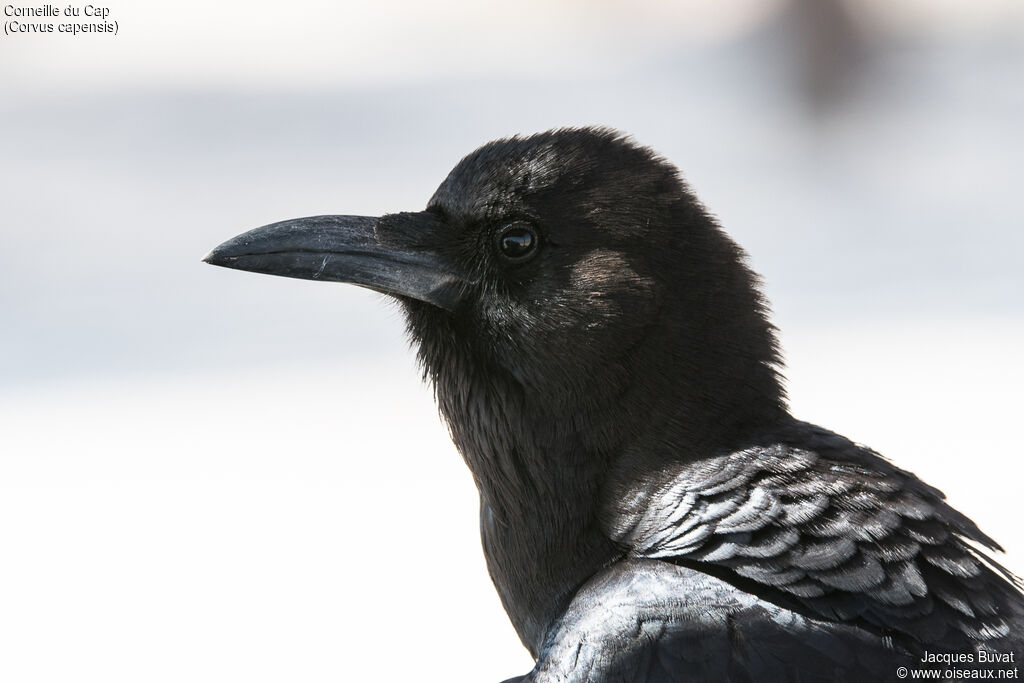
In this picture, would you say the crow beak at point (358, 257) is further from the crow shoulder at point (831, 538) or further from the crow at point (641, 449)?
the crow shoulder at point (831, 538)

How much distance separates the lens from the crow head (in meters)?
3.17

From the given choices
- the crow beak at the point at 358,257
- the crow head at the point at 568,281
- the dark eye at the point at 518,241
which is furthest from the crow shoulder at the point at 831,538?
the crow beak at the point at 358,257

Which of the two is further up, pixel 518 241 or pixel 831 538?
pixel 518 241

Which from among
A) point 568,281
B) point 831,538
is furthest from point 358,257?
point 831,538

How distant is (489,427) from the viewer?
334 centimetres

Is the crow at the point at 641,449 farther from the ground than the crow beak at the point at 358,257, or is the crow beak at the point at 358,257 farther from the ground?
the crow beak at the point at 358,257

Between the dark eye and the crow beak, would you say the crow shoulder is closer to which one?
the dark eye

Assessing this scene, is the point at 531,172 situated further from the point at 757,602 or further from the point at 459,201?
the point at 757,602

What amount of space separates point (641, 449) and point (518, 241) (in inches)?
24.4

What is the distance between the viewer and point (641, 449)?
10.3ft

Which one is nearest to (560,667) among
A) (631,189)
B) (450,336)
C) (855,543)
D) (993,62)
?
(855,543)

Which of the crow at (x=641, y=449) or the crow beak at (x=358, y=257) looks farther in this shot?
the crow beak at (x=358, y=257)

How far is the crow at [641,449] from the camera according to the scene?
8.98ft

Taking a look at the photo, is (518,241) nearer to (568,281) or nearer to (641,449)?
(568,281)
